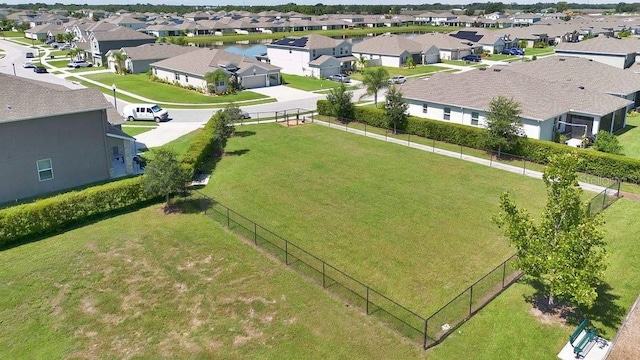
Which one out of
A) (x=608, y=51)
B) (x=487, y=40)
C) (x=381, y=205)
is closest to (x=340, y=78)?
(x=608, y=51)

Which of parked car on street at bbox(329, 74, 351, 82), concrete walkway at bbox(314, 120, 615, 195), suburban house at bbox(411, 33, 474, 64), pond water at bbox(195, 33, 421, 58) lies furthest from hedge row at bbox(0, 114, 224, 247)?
pond water at bbox(195, 33, 421, 58)

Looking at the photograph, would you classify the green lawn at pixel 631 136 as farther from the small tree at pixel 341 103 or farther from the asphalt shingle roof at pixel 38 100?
the asphalt shingle roof at pixel 38 100

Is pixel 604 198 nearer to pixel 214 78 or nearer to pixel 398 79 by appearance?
pixel 398 79

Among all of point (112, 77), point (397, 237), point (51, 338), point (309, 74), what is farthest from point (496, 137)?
point (112, 77)

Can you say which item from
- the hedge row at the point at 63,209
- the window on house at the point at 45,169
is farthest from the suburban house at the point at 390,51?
the hedge row at the point at 63,209

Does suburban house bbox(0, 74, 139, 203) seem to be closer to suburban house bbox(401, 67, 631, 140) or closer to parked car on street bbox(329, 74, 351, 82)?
suburban house bbox(401, 67, 631, 140)
